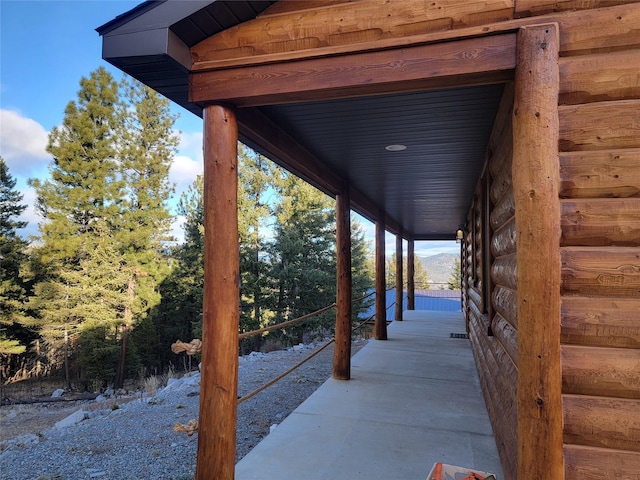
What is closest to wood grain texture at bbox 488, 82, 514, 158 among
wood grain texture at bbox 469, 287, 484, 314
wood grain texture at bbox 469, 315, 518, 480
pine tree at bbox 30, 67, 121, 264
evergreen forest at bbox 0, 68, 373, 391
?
wood grain texture at bbox 469, 315, 518, 480

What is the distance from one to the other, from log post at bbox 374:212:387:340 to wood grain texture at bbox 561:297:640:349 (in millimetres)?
5305

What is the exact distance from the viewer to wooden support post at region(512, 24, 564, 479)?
1.70 metres

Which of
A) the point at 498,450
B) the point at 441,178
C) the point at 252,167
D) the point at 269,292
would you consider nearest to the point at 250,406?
the point at 498,450

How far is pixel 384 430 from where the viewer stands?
129 inches

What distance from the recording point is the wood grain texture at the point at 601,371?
65.7 inches

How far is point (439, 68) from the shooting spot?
1955mm

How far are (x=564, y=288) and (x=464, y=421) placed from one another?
2.20 metres

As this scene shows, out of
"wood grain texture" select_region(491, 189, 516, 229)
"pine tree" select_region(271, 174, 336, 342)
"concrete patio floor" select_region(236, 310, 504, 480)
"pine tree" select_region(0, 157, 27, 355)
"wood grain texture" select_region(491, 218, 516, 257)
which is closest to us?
"wood grain texture" select_region(491, 218, 516, 257)

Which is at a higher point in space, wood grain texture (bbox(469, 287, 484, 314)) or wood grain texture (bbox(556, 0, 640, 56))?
wood grain texture (bbox(556, 0, 640, 56))

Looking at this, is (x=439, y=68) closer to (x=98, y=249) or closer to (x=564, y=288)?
(x=564, y=288)

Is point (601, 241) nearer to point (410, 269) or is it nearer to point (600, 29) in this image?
point (600, 29)

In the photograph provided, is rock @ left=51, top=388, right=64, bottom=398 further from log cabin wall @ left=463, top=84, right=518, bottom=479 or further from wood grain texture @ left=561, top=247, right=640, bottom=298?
wood grain texture @ left=561, top=247, right=640, bottom=298

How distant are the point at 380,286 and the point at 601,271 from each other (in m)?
5.39

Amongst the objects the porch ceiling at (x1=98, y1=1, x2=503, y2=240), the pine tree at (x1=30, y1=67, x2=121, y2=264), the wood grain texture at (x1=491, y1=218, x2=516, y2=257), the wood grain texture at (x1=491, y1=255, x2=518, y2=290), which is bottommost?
the wood grain texture at (x1=491, y1=255, x2=518, y2=290)
